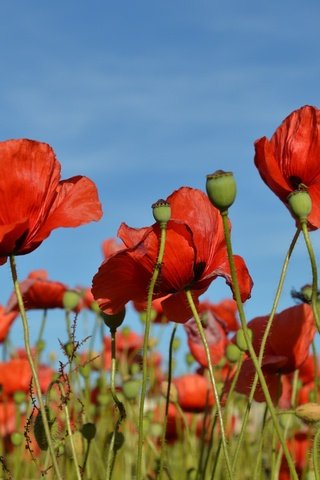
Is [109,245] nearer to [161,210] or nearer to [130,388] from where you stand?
[130,388]

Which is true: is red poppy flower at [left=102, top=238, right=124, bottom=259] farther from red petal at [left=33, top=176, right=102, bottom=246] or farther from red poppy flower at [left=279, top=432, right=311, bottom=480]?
red petal at [left=33, top=176, right=102, bottom=246]

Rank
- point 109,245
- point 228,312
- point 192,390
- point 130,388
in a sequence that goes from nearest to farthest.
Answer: point 130,388 < point 192,390 < point 228,312 < point 109,245

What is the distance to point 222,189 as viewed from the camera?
92cm

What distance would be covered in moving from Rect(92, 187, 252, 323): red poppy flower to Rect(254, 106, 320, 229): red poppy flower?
Answer: 0.13 m

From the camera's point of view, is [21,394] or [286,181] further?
[21,394]

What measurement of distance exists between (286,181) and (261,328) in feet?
1.13

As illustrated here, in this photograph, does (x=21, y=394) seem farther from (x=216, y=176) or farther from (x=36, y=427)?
(x=216, y=176)

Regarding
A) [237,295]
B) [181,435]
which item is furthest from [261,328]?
[181,435]

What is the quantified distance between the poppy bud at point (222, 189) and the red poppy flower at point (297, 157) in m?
0.34

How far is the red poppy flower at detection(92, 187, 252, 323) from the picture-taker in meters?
1.11

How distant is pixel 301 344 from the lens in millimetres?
1597

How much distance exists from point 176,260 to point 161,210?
5.5 inches

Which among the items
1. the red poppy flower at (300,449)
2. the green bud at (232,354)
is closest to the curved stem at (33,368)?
the green bud at (232,354)

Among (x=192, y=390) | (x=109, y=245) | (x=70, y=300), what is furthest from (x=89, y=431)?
(x=109, y=245)
